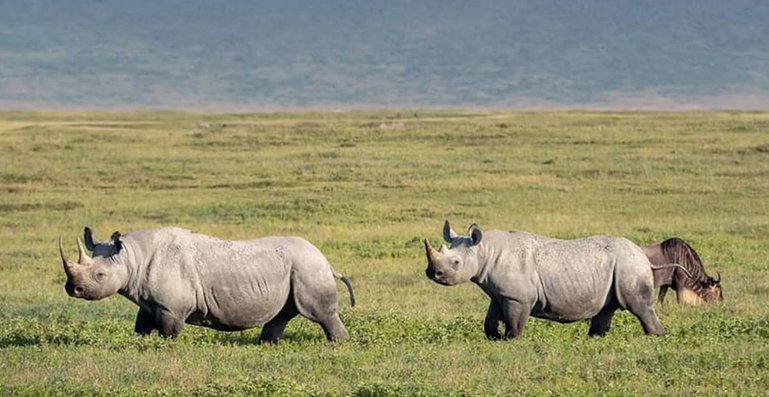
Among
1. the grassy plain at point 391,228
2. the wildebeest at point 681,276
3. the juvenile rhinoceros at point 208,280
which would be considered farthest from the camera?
the wildebeest at point 681,276

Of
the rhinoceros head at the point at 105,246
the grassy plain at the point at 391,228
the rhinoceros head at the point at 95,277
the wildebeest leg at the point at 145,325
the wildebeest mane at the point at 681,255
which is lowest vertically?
the grassy plain at the point at 391,228

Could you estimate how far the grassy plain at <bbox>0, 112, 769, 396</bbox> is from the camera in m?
11.7

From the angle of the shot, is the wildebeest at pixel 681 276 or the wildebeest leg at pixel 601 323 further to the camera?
the wildebeest at pixel 681 276

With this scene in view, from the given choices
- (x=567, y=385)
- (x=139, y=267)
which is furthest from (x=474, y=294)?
(x=567, y=385)

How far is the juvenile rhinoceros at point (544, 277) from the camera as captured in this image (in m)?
13.9

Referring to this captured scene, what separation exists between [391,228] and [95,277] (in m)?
14.6

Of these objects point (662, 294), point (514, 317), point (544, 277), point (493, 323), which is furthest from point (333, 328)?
point (662, 294)

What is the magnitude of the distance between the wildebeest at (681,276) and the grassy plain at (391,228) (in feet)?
0.90

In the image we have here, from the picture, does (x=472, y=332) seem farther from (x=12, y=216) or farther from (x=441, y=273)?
(x=12, y=216)

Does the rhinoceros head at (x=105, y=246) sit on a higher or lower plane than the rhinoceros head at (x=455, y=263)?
Answer: higher

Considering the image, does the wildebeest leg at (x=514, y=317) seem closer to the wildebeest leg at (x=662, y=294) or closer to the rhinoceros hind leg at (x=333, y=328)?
the rhinoceros hind leg at (x=333, y=328)

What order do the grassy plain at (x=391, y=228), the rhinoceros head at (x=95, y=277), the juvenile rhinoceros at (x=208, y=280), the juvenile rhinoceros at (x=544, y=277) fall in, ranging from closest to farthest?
the grassy plain at (x=391, y=228)
the rhinoceros head at (x=95, y=277)
the juvenile rhinoceros at (x=208, y=280)
the juvenile rhinoceros at (x=544, y=277)

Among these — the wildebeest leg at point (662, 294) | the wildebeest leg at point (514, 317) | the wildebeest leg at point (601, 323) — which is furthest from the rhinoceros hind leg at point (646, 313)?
the wildebeest leg at point (662, 294)

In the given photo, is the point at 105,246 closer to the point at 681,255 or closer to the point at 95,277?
the point at 95,277
